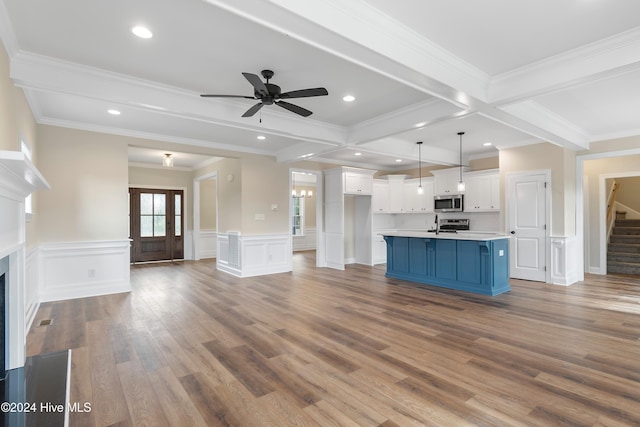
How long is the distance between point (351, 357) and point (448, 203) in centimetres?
585

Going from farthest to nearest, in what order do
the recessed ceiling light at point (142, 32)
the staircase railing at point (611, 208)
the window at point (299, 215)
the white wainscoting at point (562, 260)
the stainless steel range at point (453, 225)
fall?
the window at point (299, 215), the staircase railing at point (611, 208), the stainless steel range at point (453, 225), the white wainscoting at point (562, 260), the recessed ceiling light at point (142, 32)

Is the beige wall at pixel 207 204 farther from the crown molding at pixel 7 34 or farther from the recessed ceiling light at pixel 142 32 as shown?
the recessed ceiling light at pixel 142 32

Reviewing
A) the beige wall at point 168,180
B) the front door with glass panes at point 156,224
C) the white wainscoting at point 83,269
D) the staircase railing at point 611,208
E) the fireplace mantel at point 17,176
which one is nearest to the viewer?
the fireplace mantel at point 17,176

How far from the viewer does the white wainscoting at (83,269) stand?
488 cm

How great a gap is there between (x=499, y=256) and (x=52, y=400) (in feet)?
18.7

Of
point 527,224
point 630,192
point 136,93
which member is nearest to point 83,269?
point 136,93

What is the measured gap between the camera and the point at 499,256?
5.34 m

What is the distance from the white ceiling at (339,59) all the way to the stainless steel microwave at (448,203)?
8.86ft

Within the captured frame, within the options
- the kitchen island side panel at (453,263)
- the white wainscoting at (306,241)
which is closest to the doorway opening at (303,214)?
the white wainscoting at (306,241)

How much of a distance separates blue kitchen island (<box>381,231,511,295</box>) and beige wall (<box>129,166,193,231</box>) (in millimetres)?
6035

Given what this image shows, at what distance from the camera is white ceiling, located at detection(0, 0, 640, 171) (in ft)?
7.94

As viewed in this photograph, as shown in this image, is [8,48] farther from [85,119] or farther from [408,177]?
[408,177]

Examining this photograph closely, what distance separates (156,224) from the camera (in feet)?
30.0

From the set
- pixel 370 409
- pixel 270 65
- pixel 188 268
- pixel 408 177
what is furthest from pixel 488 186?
pixel 188 268
